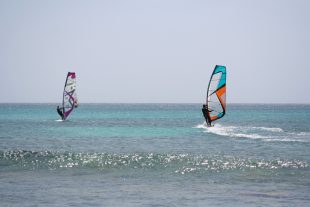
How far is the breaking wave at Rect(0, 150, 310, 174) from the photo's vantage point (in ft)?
85.7

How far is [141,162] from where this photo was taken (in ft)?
92.2

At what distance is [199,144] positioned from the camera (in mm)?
39781

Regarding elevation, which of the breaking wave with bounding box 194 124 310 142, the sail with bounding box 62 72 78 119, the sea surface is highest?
the sail with bounding box 62 72 78 119

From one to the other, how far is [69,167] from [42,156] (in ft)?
17.0

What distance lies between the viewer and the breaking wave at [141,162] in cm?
2611

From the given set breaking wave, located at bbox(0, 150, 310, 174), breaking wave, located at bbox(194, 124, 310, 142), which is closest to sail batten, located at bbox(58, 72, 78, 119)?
breaking wave, located at bbox(194, 124, 310, 142)

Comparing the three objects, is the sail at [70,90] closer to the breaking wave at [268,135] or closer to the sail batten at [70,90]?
the sail batten at [70,90]

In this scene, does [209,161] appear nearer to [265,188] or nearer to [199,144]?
[265,188]

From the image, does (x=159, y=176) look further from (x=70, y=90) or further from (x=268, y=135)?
(x=70, y=90)

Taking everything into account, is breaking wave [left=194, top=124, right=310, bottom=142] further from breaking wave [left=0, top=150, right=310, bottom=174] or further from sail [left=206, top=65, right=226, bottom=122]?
breaking wave [left=0, top=150, right=310, bottom=174]

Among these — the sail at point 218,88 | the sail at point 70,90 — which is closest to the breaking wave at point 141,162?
the sail at point 218,88

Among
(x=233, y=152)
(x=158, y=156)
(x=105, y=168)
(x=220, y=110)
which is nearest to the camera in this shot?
(x=105, y=168)

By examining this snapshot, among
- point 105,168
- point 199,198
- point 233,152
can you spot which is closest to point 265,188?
point 199,198

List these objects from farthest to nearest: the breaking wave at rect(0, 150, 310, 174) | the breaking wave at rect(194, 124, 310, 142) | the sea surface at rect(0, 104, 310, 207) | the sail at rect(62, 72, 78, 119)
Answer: the sail at rect(62, 72, 78, 119)
the breaking wave at rect(194, 124, 310, 142)
the breaking wave at rect(0, 150, 310, 174)
the sea surface at rect(0, 104, 310, 207)
